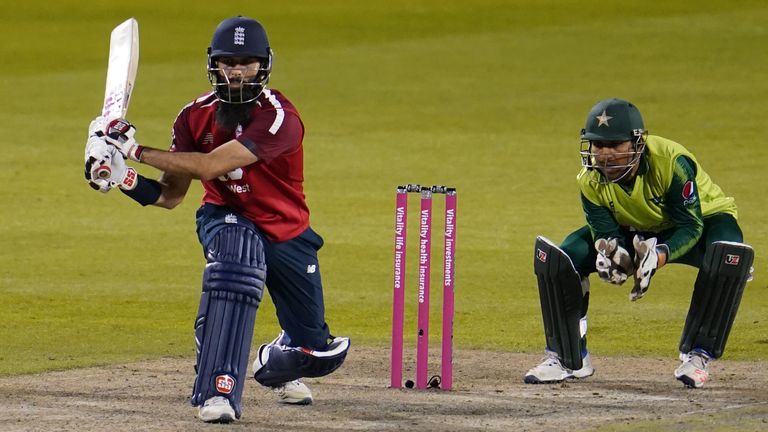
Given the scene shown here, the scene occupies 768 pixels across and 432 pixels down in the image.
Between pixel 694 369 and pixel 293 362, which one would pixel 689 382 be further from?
pixel 293 362

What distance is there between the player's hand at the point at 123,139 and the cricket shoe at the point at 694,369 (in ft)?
8.71

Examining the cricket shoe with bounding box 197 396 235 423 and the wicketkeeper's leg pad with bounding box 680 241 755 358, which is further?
the wicketkeeper's leg pad with bounding box 680 241 755 358

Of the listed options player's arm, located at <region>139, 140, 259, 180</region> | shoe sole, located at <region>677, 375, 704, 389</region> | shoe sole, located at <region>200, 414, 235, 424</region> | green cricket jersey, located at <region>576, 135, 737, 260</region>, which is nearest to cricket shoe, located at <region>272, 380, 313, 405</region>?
shoe sole, located at <region>200, 414, 235, 424</region>

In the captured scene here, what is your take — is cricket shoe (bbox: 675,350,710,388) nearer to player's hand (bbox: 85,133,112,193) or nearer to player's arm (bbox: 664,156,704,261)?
player's arm (bbox: 664,156,704,261)

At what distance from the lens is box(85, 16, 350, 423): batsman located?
231 inches

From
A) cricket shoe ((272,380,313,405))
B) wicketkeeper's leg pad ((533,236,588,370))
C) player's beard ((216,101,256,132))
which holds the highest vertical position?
player's beard ((216,101,256,132))

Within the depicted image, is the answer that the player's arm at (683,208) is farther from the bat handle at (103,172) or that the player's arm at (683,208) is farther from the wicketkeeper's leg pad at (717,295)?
the bat handle at (103,172)

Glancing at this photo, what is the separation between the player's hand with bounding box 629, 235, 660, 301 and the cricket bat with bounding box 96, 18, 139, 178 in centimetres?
233

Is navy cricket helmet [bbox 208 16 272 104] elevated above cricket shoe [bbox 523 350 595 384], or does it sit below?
above

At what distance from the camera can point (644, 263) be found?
6.71 meters

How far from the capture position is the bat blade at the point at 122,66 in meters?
6.19

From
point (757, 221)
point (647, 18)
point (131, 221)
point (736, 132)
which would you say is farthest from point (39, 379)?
point (647, 18)

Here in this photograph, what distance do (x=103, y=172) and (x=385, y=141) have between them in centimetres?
1232

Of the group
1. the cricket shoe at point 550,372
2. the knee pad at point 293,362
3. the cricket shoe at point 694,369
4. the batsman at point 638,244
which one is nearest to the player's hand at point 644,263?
the batsman at point 638,244
